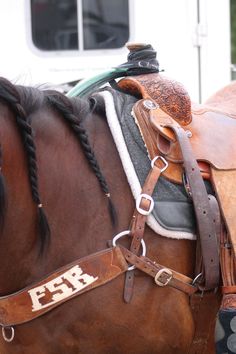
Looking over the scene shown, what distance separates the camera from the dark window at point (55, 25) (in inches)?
174

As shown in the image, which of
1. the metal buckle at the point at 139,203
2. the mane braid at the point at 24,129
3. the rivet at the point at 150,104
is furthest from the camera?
the rivet at the point at 150,104

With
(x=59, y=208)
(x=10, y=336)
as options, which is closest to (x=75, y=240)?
(x=59, y=208)

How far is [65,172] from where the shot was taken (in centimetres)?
206

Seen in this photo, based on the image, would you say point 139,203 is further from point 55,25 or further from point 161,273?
point 55,25

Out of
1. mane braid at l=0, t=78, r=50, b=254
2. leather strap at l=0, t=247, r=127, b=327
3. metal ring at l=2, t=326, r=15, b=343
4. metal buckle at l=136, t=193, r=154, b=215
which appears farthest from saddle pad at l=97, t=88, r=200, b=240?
metal ring at l=2, t=326, r=15, b=343

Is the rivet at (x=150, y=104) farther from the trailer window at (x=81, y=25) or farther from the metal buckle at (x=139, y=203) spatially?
the trailer window at (x=81, y=25)

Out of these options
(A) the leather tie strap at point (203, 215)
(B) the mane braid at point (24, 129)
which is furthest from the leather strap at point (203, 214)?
(B) the mane braid at point (24, 129)

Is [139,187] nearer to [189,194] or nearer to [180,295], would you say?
[189,194]

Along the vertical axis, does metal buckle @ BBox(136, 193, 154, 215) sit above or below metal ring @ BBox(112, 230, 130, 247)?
above

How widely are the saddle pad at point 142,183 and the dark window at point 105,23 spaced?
2.38m

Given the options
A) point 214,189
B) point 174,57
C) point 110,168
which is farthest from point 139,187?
point 174,57

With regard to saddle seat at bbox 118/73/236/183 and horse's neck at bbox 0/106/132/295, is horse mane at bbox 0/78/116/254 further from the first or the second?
saddle seat at bbox 118/73/236/183

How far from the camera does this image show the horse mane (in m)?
1.97

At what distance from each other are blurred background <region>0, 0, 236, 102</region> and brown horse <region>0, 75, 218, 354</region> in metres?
2.27
